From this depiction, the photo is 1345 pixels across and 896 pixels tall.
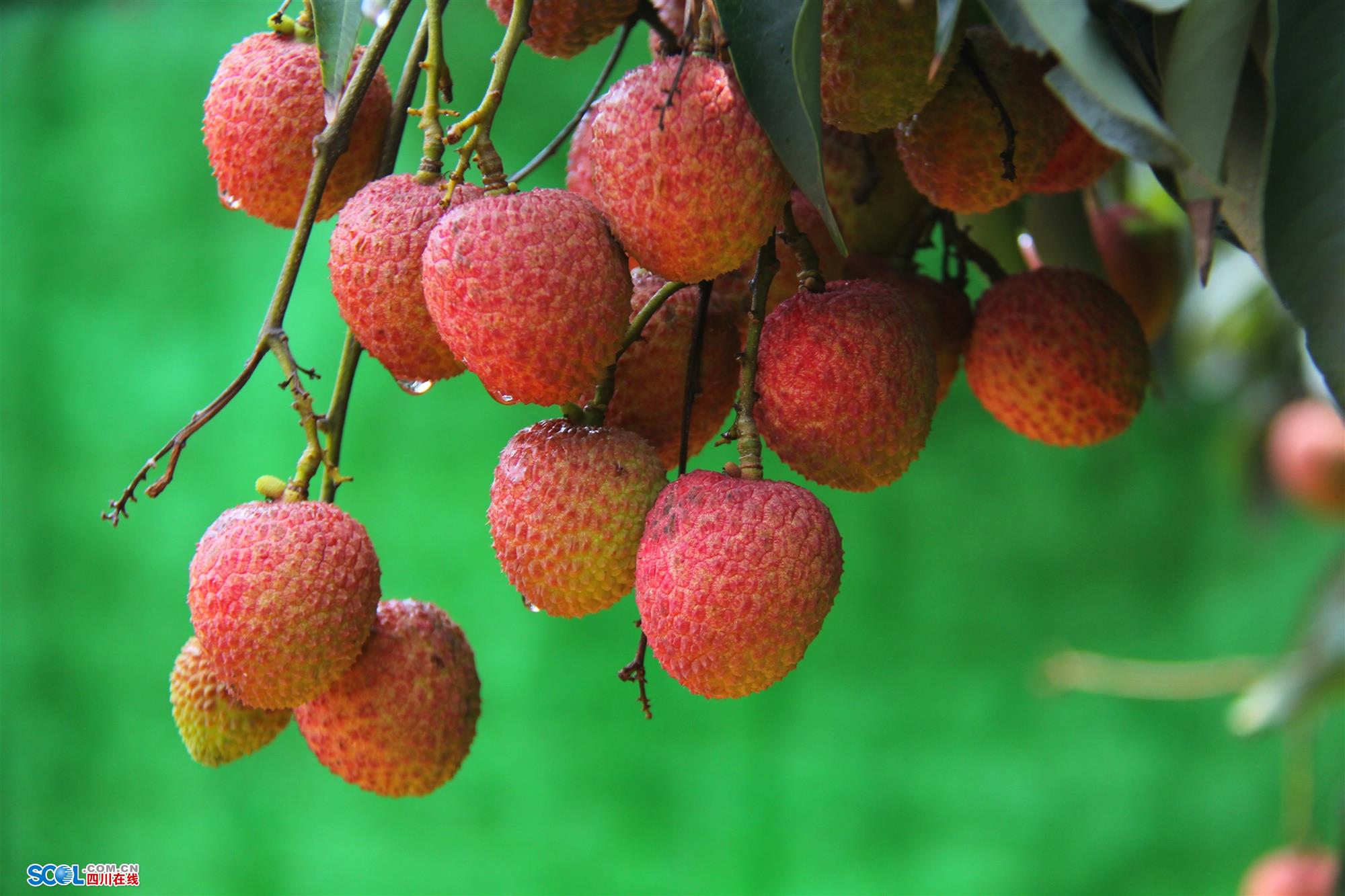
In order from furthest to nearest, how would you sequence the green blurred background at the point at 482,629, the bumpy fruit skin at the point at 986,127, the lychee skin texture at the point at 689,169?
the green blurred background at the point at 482,629, the bumpy fruit skin at the point at 986,127, the lychee skin texture at the point at 689,169

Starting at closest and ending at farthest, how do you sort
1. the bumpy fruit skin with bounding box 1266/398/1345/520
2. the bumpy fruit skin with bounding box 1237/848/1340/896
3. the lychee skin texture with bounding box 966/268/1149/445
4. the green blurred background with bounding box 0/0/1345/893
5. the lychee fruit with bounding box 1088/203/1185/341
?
the lychee skin texture with bounding box 966/268/1149/445 < the lychee fruit with bounding box 1088/203/1185/341 < the bumpy fruit skin with bounding box 1237/848/1340/896 < the bumpy fruit skin with bounding box 1266/398/1345/520 < the green blurred background with bounding box 0/0/1345/893

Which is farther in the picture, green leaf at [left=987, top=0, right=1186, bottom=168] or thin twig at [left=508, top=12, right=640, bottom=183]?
thin twig at [left=508, top=12, right=640, bottom=183]

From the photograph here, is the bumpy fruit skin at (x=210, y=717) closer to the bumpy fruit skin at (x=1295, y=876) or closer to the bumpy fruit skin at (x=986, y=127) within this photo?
the bumpy fruit skin at (x=986, y=127)

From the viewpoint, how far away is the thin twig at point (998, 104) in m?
0.57

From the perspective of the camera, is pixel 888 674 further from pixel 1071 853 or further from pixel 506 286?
pixel 506 286

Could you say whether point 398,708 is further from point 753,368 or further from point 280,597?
point 753,368

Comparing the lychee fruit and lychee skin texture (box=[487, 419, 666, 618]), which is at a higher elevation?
lychee skin texture (box=[487, 419, 666, 618])

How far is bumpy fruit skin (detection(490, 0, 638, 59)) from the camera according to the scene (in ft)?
1.98

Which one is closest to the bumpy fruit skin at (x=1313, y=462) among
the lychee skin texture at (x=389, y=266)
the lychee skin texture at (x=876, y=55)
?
the lychee skin texture at (x=876, y=55)

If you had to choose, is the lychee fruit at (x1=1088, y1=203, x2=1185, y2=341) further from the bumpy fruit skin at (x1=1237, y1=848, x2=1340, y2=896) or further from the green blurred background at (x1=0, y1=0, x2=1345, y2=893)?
the green blurred background at (x1=0, y1=0, x2=1345, y2=893)

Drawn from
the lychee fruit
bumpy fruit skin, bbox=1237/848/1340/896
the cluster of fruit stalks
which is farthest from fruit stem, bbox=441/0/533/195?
bumpy fruit skin, bbox=1237/848/1340/896

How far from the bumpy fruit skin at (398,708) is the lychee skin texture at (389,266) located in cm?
16

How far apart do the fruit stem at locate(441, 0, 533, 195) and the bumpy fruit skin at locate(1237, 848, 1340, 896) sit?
5.58 feet

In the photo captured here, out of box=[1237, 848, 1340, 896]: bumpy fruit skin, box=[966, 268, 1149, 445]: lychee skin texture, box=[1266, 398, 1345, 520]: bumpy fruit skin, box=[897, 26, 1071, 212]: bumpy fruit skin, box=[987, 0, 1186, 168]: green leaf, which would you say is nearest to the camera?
box=[987, 0, 1186, 168]: green leaf
